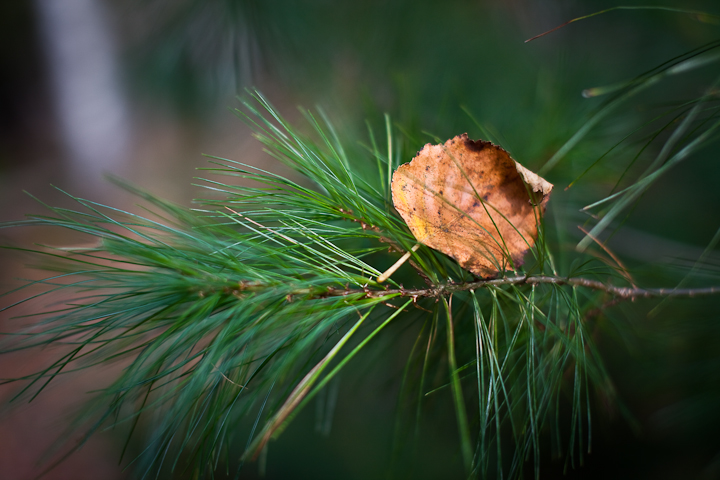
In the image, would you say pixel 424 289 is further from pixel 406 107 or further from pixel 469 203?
pixel 406 107

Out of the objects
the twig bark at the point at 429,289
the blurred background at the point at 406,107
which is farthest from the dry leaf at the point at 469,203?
the blurred background at the point at 406,107

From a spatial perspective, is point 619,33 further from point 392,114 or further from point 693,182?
point 392,114

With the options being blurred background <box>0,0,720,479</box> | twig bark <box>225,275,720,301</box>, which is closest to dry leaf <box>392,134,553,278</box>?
twig bark <box>225,275,720,301</box>

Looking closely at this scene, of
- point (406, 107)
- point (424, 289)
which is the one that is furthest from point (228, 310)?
point (406, 107)

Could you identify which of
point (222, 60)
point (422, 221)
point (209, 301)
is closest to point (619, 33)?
point (222, 60)

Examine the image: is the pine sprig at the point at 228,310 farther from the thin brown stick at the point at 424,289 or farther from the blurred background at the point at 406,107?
the blurred background at the point at 406,107

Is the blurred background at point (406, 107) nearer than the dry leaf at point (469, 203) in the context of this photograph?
No

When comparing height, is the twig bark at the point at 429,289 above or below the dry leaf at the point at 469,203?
below
